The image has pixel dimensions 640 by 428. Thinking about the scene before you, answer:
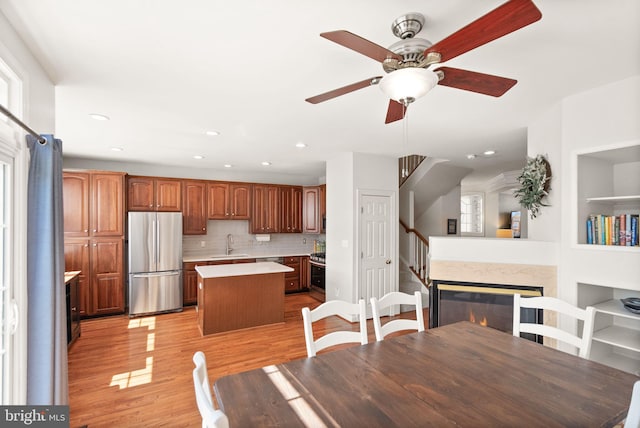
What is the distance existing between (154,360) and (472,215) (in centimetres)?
903

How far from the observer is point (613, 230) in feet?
7.86

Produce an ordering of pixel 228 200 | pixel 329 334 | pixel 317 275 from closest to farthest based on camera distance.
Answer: pixel 329 334
pixel 228 200
pixel 317 275

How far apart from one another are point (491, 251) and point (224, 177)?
518 centimetres

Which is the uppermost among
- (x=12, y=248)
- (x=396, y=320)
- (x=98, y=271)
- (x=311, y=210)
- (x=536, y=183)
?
(x=536, y=183)

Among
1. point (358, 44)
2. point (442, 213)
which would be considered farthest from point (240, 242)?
point (358, 44)

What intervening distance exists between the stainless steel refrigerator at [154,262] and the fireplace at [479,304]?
4150mm

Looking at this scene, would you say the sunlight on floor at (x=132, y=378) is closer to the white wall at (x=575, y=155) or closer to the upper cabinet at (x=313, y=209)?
the white wall at (x=575, y=155)

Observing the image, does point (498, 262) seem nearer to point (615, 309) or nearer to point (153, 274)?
point (615, 309)

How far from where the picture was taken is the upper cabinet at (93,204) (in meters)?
4.68

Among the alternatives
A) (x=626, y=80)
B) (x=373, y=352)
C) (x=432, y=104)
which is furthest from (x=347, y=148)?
(x=373, y=352)

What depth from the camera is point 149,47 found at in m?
1.83

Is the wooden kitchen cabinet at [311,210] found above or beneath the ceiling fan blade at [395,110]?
beneath

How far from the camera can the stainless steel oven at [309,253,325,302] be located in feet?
19.8

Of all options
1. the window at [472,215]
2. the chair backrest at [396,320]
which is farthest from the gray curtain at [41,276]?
the window at [472,215]
